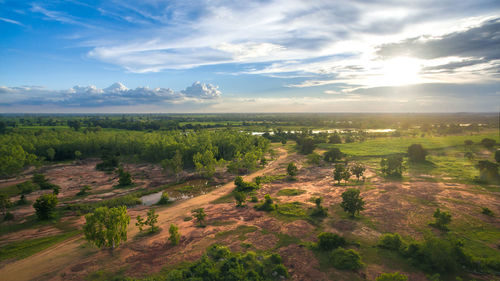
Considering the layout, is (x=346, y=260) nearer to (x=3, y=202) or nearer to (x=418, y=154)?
(x=3, y=202)

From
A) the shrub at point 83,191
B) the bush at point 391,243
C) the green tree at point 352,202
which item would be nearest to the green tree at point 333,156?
the green tree at point 352,202

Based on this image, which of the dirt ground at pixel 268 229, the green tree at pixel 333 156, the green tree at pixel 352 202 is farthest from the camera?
the green tree at pixel 333 156

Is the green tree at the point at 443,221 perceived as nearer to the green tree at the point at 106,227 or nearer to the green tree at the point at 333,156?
the green tree at the point at 106,227

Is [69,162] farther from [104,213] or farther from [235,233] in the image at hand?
[235,233]

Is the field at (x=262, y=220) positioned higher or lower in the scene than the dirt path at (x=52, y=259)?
higher

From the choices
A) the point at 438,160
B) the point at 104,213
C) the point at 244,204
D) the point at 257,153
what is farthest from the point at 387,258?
the point at 438,160

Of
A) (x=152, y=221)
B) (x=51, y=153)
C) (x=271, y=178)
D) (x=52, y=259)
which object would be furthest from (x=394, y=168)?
(x=51, y=153)
